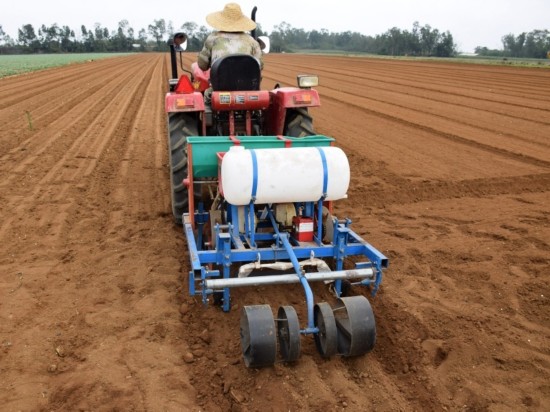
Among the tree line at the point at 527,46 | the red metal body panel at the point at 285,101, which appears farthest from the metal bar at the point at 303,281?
the tree line at the point at 527,46

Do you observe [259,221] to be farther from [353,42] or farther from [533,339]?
[353,42]

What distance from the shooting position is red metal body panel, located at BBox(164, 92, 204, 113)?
5176mm

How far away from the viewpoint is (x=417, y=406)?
2.92m

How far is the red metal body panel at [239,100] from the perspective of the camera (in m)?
5.21

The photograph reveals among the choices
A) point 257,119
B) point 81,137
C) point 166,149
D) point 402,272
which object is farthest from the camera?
point 81,137

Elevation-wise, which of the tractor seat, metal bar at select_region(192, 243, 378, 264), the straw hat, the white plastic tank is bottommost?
metal bar at select_region(192, 243, 378, 264)

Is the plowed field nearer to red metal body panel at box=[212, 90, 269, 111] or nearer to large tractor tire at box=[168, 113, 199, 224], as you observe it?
large tractor tire at box=[168, 113, 199, 224]

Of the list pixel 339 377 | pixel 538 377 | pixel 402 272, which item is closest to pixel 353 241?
pixel 402 272

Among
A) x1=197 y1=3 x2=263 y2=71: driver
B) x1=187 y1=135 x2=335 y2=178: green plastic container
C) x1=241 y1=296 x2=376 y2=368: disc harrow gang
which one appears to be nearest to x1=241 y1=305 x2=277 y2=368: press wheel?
x1=241 y1=296 x2=376 y2=368: disc harrow gang

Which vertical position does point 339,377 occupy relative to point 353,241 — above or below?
below

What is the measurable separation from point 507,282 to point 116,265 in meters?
3.37

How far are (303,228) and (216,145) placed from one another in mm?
998

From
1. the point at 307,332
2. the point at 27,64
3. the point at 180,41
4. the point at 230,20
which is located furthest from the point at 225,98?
the point at 27,64

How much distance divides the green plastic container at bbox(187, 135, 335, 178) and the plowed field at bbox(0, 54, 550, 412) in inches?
37.2
